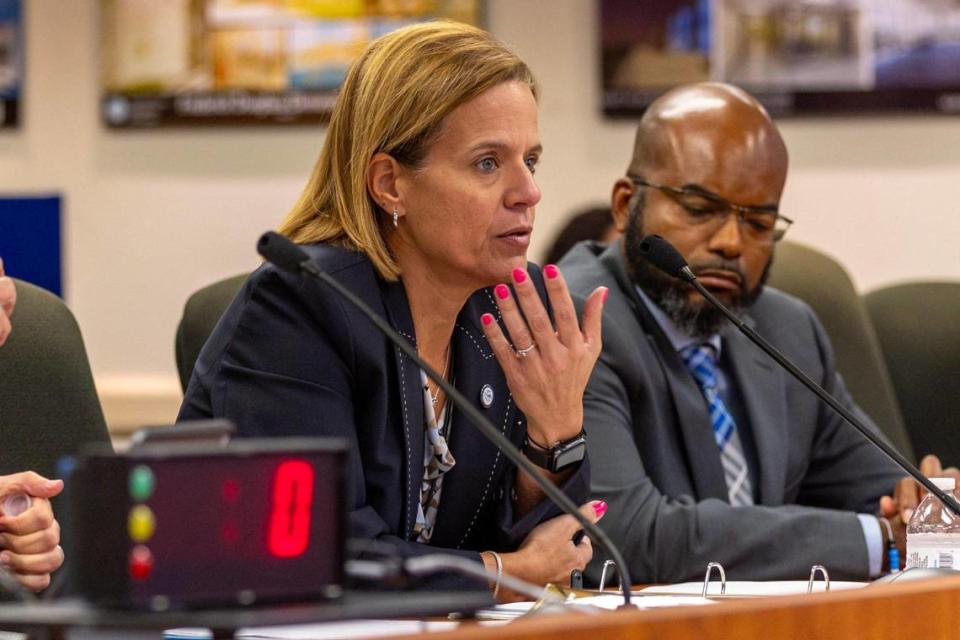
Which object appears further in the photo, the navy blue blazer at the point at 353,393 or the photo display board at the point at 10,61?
the photo display board at the point at 10,61

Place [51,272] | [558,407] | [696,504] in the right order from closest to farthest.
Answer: [558,407], [696,504], [51,272]

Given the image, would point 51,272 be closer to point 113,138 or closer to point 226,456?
point 113,138

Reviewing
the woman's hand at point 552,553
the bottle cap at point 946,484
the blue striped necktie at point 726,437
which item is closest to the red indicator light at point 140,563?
the woman's hand at point 552,553

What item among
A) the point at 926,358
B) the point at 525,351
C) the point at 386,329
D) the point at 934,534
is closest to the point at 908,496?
the point at 934,534

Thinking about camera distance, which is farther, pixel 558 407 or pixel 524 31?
pixel 524 31

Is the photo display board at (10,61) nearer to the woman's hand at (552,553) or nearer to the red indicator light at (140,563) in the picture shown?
the woman's hand at (552,553)

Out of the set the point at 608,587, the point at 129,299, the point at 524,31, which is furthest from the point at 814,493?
the point at 129,299

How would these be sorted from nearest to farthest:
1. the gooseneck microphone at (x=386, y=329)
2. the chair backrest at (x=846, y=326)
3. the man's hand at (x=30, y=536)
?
1. the gooseneck microphone at (x=386, y=329)
2. the man's hand at (x=30, y=536)
3. the chair backrest at (x=846, y=326)

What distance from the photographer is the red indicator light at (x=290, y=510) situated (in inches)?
46.1

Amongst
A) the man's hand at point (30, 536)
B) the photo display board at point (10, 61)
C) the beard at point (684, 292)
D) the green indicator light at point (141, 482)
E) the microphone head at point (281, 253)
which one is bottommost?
the man's hand at point (30, 536)

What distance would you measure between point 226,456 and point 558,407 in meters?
1.06

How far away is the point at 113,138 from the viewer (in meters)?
4.57

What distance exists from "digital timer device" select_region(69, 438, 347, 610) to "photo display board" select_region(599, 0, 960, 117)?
11.1 feet

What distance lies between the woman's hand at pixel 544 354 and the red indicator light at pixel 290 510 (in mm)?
951
